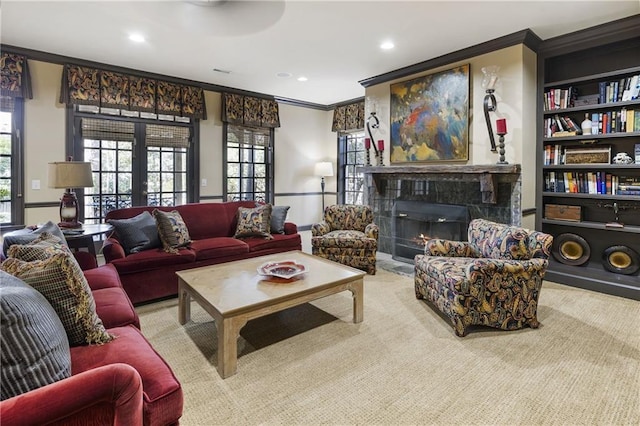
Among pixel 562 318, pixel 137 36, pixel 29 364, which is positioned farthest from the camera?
pixel 137 36

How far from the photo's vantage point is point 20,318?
3.67 ft

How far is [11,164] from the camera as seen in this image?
439 cm

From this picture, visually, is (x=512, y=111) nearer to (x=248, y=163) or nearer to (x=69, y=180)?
(x=248, y=163)

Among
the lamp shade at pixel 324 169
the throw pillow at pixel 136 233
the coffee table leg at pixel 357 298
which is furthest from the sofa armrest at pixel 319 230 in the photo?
the lamp shade at pixel 324 169

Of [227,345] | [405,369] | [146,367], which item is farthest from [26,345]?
[405,369]

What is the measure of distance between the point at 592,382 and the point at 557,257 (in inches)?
98.3

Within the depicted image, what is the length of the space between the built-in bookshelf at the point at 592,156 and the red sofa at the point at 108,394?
4.22 m

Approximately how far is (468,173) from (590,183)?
1.28m

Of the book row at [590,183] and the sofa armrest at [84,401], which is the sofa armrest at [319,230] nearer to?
the book row at [590,183]

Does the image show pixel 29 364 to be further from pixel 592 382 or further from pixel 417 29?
pixel 417 29

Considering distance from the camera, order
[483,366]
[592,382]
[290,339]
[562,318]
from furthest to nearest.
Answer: [562,318]
[290,339]
[483,366]
[592,382]

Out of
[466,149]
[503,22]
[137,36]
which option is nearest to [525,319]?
[466,149]

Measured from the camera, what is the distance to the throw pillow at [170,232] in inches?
142

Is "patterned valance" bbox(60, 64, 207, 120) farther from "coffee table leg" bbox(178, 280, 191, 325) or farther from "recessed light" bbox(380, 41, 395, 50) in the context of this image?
"coffee table leg" bbox(178, 280, 191, 325)
